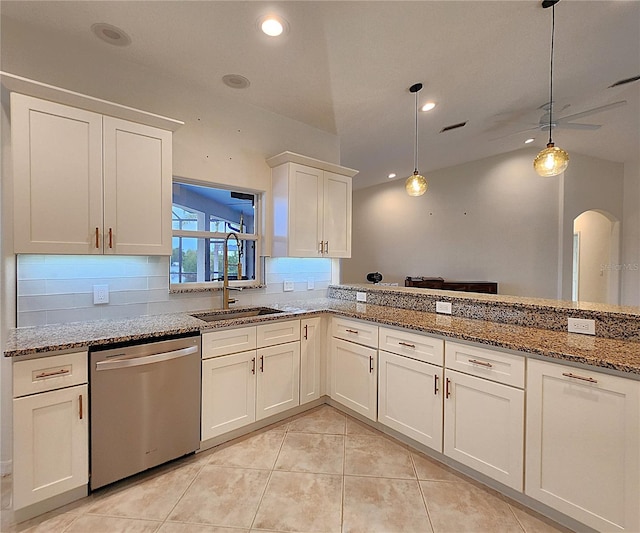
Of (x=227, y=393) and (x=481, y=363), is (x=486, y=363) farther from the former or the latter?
(x=227, y=393)

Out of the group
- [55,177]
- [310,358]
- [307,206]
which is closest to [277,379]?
[310,358]

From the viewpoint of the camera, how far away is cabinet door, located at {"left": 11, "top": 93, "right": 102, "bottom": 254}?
1.80 meters

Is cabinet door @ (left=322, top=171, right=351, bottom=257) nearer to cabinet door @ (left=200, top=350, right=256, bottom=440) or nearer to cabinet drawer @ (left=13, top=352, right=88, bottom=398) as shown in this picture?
cabinet door @ (left=200, top=350, right=256, bottom=440)

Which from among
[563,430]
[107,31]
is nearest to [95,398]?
[107,31]

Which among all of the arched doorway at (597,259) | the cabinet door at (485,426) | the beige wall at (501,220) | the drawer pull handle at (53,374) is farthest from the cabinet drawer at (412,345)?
the arched doorway at (597,259)

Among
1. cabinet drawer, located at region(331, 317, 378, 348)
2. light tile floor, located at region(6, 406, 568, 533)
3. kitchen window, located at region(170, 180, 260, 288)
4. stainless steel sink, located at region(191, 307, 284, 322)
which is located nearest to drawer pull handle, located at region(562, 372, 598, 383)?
light tile floor, located at region(6, 406, 568, 533)

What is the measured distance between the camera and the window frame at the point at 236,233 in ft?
9.07

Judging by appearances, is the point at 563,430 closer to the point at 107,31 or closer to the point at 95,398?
the point at 95,398

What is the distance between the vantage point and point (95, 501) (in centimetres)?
180

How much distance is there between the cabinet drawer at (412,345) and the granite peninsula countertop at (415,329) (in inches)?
2.8

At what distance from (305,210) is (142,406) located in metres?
2.12

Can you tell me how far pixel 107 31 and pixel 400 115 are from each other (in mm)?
2772

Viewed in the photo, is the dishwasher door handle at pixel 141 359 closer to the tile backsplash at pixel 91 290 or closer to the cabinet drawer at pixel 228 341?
the cabinet drawer at pixel 228 341

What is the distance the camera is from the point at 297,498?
185cm
